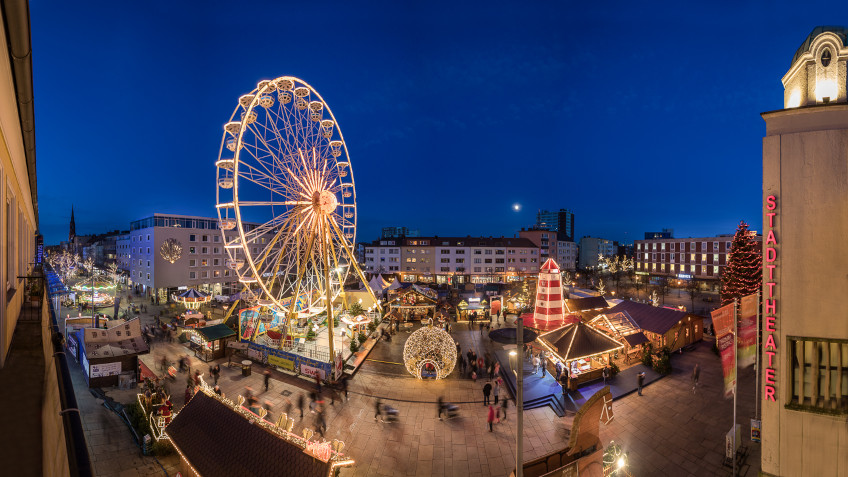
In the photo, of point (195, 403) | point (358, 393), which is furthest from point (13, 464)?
point (358, 393)

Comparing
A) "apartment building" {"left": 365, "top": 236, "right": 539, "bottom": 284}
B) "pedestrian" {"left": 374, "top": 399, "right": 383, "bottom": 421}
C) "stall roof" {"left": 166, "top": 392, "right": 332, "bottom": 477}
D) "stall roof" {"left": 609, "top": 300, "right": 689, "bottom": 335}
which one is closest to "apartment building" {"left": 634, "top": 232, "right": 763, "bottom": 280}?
"apartment building" {"left": 365, "top": 236, "right": 539, "bottom": 284}

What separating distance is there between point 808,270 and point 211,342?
23567 millimetres

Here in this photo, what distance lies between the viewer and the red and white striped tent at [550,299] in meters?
18.3

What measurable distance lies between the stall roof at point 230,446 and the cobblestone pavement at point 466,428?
3384 mm

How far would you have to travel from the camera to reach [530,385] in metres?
15.4

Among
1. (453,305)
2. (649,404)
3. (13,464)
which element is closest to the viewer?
(13,464)

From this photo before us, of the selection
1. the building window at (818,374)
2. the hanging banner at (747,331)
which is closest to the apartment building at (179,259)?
the hanging banner at (747,331)

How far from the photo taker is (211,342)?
18328 millimetres

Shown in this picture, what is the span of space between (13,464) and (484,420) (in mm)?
13010

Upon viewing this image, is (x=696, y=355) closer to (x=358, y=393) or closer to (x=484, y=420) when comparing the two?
(x=484, y=420)

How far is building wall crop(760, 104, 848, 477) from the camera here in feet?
22.4

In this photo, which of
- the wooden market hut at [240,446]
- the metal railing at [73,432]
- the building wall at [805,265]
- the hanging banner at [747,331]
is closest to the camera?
the metal railing at [73,432]

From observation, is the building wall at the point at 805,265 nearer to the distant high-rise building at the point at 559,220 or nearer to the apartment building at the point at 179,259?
the apartment building at the point at 179,259

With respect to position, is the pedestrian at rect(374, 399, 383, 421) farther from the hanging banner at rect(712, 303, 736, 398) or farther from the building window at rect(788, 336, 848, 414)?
the building window at rect(788, 336, 848, 414)
